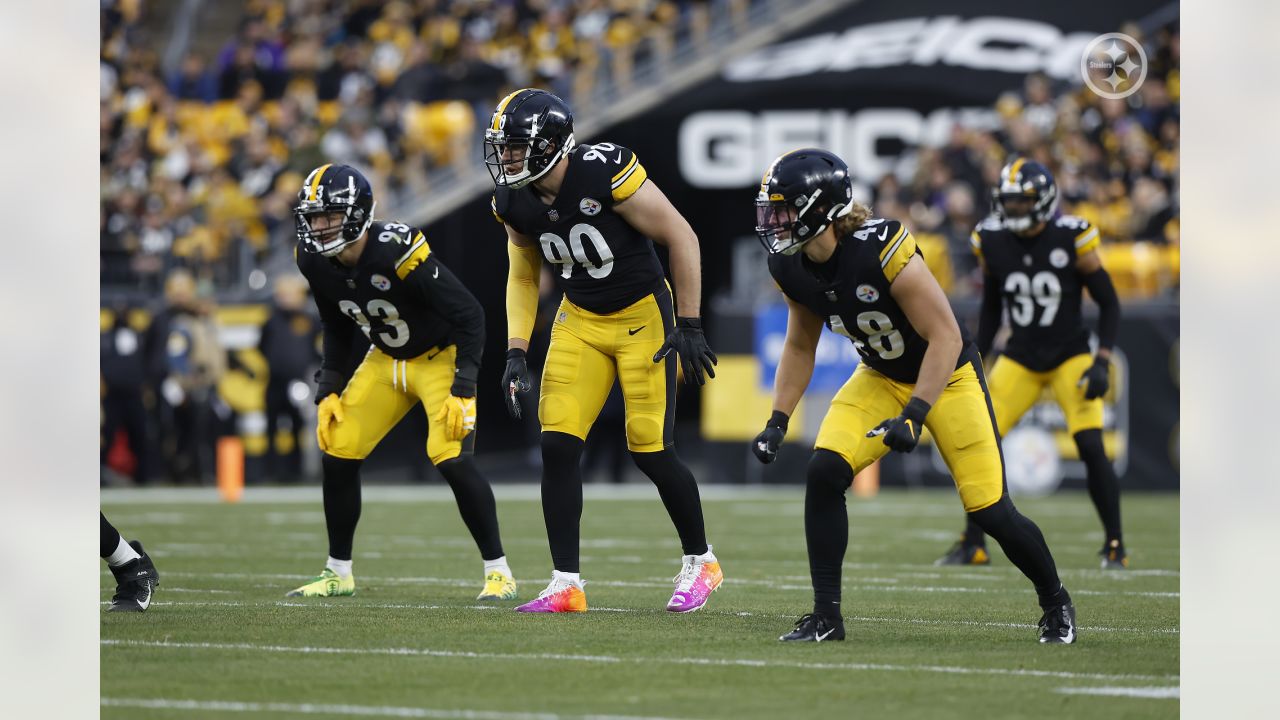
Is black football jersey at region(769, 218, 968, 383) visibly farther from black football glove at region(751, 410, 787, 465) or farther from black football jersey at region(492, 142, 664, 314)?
black football jersey at region(492, 142, 664, 314)

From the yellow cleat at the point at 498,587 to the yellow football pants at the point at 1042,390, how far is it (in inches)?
126

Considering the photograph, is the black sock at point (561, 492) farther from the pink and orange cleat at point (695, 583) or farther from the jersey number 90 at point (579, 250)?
the jersey number 90 at point (579, 250)

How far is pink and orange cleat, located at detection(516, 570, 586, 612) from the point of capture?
6.70 meters

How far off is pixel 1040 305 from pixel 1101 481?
969 mm

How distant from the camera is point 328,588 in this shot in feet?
24.2

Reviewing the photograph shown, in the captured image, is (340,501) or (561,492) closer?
(561,492)

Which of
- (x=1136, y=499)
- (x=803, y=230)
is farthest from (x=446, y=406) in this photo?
(x=1136, y=499)

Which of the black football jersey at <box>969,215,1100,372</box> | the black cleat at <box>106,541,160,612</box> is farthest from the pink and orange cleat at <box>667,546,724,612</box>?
the black football jersey at <box>969,215,1100,372</box>

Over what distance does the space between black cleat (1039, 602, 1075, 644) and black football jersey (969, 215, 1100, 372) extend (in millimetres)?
3622

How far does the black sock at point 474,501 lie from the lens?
7246mm

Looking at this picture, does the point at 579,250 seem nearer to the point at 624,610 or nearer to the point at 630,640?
the point at 624,610

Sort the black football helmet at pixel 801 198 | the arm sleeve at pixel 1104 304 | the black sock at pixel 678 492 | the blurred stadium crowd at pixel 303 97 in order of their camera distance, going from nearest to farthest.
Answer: the black football helmet at pixel 801 198 < the black sock at pixel 678 492 < the arm sleeve at pixel 1104 304 < the blurred stadium crowd at pixel 303 97

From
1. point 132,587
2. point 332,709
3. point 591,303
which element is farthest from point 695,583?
point 332,709

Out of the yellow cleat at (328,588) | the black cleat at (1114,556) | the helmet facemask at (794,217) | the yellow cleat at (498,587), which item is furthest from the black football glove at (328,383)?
the black cleat at (1114,556)
